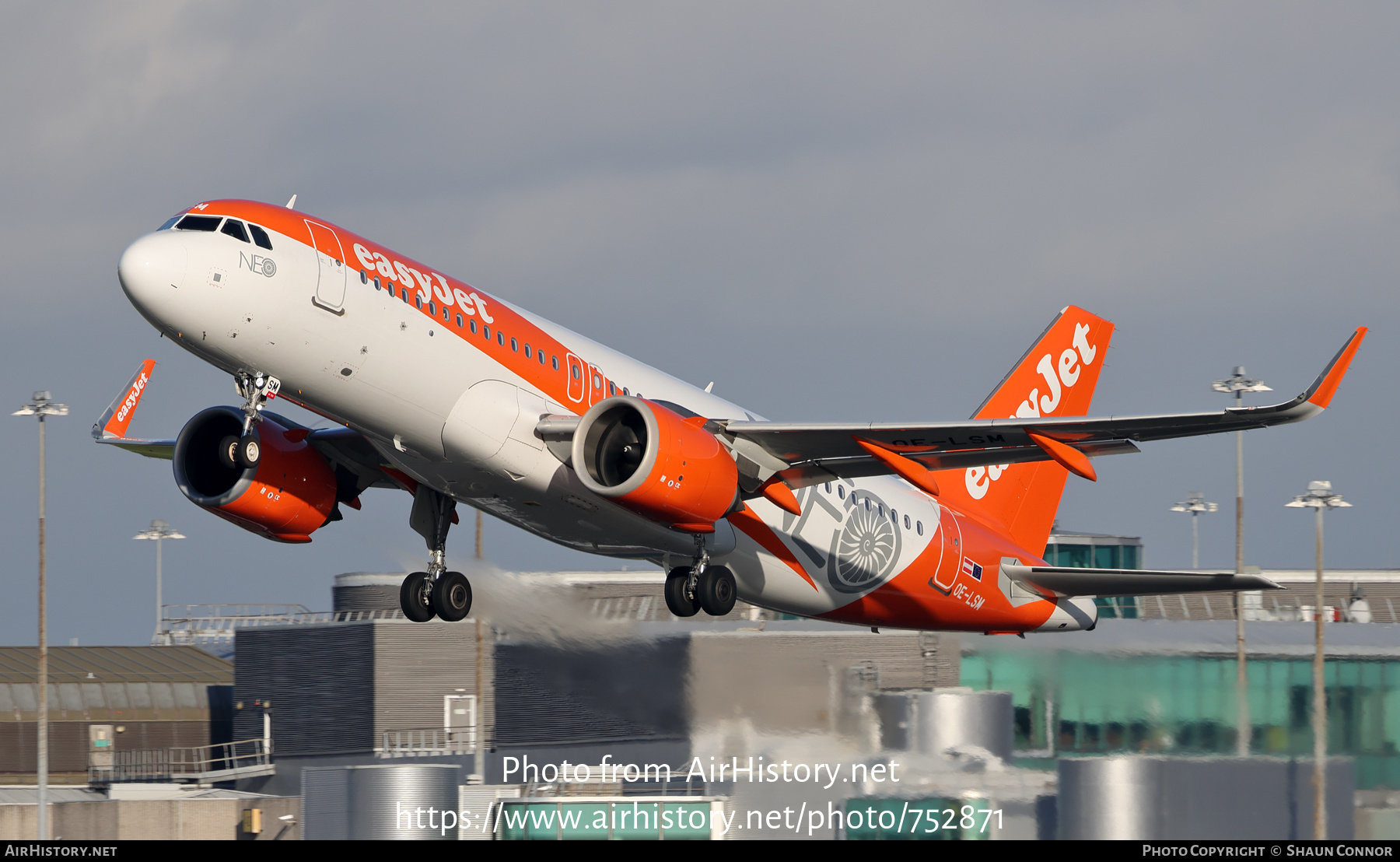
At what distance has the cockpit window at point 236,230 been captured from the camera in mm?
23906

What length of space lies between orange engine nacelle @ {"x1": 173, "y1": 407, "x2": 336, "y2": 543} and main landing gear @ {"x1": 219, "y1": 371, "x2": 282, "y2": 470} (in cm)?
211

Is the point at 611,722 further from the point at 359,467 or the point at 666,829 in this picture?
the point at 359,467

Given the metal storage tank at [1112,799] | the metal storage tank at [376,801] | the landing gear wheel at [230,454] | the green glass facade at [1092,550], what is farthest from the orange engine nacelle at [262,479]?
the green glass facade at [1092,550]

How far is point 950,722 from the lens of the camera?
32.6 metres

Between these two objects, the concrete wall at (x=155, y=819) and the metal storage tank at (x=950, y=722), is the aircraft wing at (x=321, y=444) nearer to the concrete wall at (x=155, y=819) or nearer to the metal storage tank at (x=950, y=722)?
the metal storage tank at (x=950, y=722)

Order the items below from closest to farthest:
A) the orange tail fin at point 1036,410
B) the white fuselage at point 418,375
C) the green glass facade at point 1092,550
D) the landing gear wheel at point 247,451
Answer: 1. the white fuselage at point 418,375
2. the landing gear wheel at point 247,451
3. the orange tail fin at point 1036,410
4. the green glass facade at point 1092,550

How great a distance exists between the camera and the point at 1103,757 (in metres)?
31.4

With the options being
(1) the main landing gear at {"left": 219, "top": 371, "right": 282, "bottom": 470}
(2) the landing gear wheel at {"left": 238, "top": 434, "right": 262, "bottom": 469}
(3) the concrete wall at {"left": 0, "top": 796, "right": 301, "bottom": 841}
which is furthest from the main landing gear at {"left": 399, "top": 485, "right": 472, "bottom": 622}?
(3) the concrete wall at {"left": 0, "top": 796, "right": 301, "bottom": 841}

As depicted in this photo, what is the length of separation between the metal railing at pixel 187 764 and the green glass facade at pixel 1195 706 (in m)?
33.1

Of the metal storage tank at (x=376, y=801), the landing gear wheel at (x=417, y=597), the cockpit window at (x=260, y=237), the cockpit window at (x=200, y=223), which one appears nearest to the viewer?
the cockpit window at (x=200, y=223)

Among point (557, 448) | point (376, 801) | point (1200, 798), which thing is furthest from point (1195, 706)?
point (376, 801)

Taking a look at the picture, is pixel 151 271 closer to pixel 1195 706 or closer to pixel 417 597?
pixel 417 597

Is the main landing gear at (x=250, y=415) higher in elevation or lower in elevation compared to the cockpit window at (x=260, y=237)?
lower

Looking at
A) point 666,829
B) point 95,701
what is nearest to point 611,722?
point 666,829
